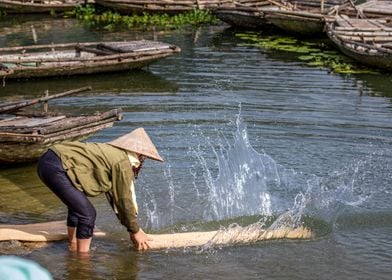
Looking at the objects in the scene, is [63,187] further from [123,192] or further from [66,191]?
[123,192]

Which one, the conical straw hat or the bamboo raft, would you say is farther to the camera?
the bamboo raft

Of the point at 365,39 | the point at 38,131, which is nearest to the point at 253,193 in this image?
the point at 38,131

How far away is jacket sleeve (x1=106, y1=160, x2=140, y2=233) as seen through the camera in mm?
5820

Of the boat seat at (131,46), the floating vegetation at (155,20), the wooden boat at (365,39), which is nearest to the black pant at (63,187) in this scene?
the boat seat at (131,46)

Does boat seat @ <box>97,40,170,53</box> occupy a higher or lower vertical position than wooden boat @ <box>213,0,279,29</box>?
lower

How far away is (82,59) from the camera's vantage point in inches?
547

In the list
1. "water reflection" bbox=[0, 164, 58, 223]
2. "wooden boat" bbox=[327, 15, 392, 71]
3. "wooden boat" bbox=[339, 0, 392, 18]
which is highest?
"wooden boat" bbox=[339, 0, 392, 18]

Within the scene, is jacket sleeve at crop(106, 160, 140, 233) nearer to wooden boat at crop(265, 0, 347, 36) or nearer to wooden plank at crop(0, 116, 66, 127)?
wooden plank at crop(0, 116, 66, 127)

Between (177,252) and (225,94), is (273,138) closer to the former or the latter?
(225,94)

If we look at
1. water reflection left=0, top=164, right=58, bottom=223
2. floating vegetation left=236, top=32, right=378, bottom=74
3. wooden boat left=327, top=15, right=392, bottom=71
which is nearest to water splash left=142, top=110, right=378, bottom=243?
water reflection left=0, top=164, right=58, bottom=223

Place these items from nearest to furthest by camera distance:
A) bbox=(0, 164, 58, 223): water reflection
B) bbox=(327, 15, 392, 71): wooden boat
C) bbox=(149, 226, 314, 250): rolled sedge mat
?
bbox=(149, 226, 314, 250): rolled sedge mat
bbox=(0, 164, 58, 223): water reflection
bbox=(327, 15, 392, 71): wooden boat

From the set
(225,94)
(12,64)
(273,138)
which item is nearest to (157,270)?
(273,138)

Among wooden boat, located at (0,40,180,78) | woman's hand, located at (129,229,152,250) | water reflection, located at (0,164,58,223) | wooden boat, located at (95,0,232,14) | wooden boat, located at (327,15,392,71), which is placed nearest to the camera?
woman's hand, located at (129,229,152,250)

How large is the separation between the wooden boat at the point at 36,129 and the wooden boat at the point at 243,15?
10620mm
